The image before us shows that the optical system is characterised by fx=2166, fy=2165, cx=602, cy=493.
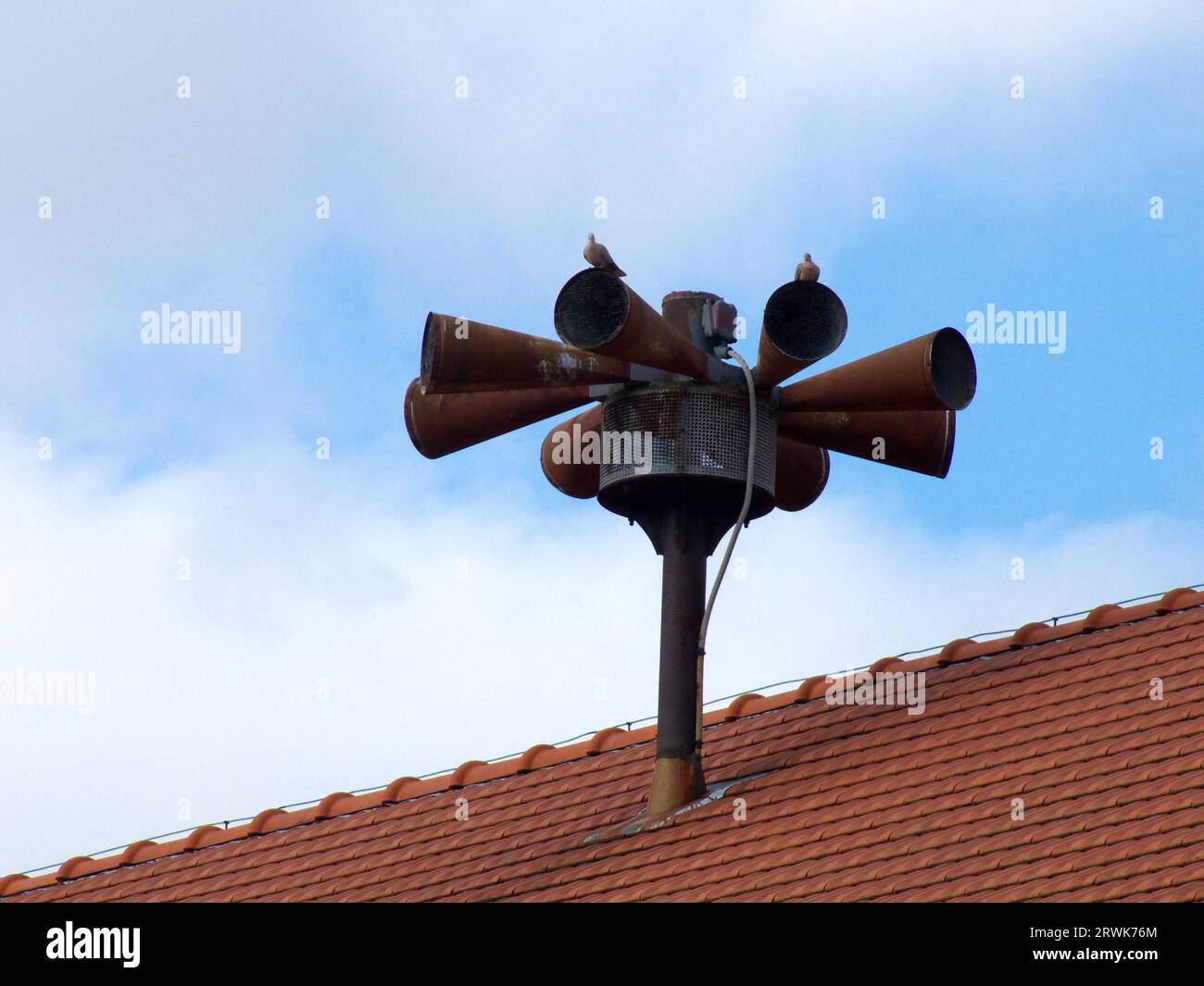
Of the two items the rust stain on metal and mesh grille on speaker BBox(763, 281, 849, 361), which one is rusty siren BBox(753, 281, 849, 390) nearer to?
mesh grille on speaker BBox(763, 281, 849, 361)

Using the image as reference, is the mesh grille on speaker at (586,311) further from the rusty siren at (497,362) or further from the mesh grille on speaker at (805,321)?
the mesh grille on speaker at (805,321)

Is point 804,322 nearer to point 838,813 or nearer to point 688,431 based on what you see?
point 688,431

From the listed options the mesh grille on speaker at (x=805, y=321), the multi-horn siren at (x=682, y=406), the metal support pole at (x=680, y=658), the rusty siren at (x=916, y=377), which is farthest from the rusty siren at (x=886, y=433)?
the metal support pole at (x=680, y=658)

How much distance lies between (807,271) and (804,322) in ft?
1.00

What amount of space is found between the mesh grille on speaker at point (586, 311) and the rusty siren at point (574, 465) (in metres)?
1.21

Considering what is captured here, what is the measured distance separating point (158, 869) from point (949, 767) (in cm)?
590

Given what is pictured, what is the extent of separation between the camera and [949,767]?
11.5 meters

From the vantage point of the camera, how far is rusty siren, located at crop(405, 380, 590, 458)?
13.4 meters

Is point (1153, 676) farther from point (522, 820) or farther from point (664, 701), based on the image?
point (522, 820)

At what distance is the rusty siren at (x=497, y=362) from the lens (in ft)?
41.2

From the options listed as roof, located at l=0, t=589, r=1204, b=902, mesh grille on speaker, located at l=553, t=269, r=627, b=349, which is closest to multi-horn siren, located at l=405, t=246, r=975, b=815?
mesh grille on speaker, located at l=553, t=269, r=627, b=349

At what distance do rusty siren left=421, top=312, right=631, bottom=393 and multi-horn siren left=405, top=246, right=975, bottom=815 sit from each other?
11mm

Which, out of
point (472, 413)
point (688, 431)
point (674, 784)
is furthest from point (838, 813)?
point (472, 413)
